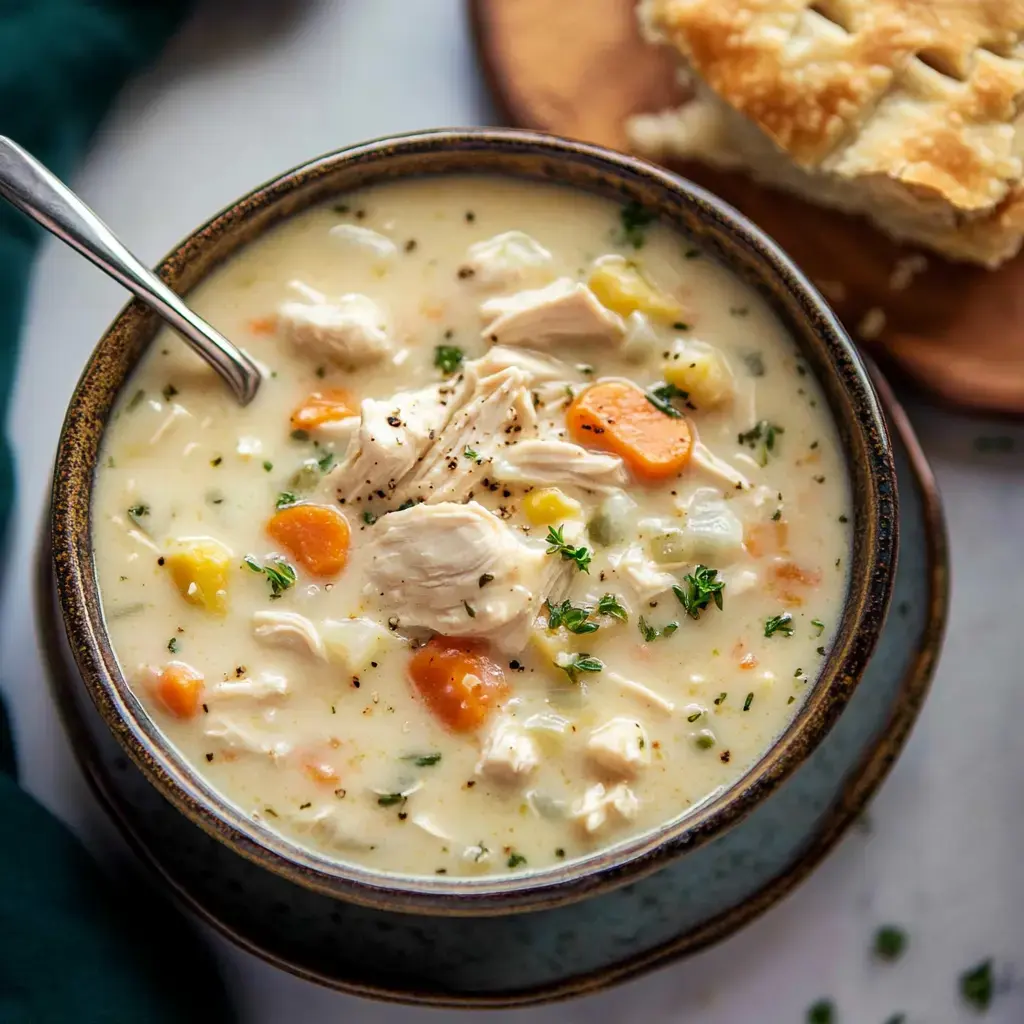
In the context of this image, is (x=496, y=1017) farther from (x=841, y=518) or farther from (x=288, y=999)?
(x=841, y=518)

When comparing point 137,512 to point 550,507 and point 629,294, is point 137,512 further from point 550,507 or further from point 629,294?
point 629,294

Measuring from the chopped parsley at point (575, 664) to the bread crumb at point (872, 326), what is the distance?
46.0 inches

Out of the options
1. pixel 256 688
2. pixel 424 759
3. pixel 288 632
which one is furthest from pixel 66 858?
pixel 424 759

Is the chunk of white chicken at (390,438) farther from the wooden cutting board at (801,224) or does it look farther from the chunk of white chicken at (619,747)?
the wooden cutting board at (801,224)

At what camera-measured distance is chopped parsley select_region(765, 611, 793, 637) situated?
262 centimetres

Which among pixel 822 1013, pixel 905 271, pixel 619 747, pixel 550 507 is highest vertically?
pixel 905 271

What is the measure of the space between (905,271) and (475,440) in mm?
1279

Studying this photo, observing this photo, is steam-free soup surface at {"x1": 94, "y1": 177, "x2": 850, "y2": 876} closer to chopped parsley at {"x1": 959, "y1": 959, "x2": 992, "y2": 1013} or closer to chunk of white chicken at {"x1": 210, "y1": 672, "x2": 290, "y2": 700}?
chunk of white chicken at {"x1": 210, "y1": 672, "x2": 290, "y2": 700}

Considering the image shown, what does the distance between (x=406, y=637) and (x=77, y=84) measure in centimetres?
170

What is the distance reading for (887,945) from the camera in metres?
3.14

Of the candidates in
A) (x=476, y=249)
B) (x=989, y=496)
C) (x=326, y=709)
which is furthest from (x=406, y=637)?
(x=989, y=496)

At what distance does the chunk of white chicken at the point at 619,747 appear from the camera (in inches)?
97.6

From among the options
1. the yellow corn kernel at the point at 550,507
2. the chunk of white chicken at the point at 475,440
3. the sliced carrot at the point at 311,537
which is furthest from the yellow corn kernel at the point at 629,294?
the sliced carrot at the point at 311,537

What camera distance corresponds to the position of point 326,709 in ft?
8.43
